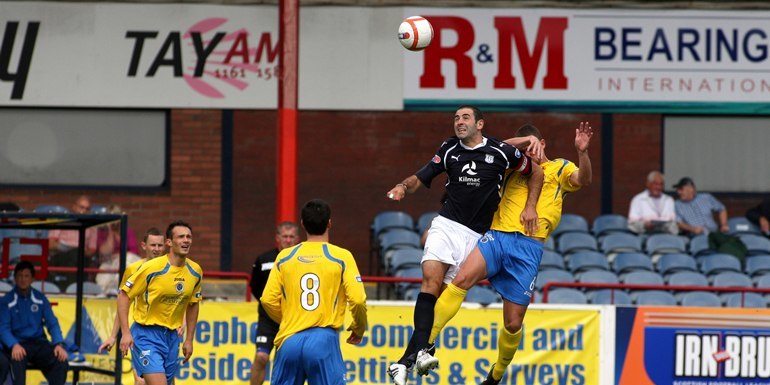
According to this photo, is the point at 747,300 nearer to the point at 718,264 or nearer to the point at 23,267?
the point at 718,264

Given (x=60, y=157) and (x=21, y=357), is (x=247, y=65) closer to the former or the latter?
(x=60, y=157)

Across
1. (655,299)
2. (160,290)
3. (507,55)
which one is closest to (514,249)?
(160,290)

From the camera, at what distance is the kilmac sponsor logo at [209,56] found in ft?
Answer: 63.9

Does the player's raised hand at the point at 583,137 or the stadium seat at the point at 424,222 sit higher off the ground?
the player's raised hand at the point at 583,137

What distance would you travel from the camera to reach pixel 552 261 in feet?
57.0

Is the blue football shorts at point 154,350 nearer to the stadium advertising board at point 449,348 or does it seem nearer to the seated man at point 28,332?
the seated man at point 28,332

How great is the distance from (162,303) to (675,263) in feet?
24.8

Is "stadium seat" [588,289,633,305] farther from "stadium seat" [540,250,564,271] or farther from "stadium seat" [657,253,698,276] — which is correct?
"stadium seat" [657,253,698,276]

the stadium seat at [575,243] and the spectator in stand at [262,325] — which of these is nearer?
the spectator in stand at [262,325]

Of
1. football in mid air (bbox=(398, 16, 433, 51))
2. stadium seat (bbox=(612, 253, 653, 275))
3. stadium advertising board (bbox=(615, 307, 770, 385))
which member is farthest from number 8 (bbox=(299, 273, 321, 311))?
stadium seat (bbox=(612, 253, 653, 275))

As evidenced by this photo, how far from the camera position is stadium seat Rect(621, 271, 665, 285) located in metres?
16.9

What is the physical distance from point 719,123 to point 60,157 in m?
9.59

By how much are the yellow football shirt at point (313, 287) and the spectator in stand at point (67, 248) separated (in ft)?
21.2

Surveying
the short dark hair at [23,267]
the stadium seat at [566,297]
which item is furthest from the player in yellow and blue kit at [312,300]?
the stadium seat at [566,297]
